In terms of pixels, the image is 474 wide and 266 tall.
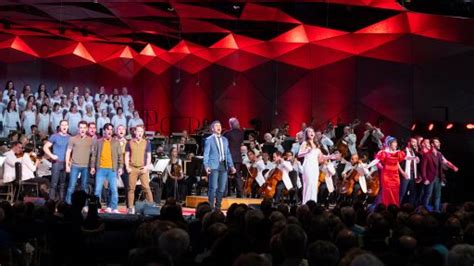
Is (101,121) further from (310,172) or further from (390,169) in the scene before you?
(390,169)

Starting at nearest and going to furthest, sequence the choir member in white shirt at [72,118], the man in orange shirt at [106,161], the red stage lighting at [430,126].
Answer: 1. the man in orange shirt at [106,161]
2. the red stage lighting at [430,126]
3. the choir member in white shirt at [72,118]

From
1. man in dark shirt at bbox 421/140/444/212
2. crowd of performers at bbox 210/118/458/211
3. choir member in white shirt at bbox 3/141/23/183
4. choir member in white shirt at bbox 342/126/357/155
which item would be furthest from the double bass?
choir member in white shirt at bbox 3/141/23/183

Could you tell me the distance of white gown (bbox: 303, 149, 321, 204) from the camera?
1478cm

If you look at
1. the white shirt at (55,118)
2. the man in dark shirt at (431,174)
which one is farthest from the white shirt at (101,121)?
the man in dark shirt at (431,174)

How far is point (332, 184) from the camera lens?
18.5 metres

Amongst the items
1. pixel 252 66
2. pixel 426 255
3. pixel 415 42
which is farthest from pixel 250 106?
pixel 426 255

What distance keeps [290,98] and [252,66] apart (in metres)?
2.14

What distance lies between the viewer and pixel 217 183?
47.3ft

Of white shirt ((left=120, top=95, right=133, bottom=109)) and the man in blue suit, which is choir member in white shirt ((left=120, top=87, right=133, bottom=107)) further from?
the man in blue suit

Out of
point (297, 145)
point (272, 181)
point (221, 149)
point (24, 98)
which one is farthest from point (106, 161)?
point (24, 98)

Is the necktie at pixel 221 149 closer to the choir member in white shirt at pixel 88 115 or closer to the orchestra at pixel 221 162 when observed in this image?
the orchestra at pixel 221 162

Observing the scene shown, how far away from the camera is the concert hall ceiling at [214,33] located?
78.8ft

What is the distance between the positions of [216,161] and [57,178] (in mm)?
3308

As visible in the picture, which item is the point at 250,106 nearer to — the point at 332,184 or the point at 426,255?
the point at 332,184
